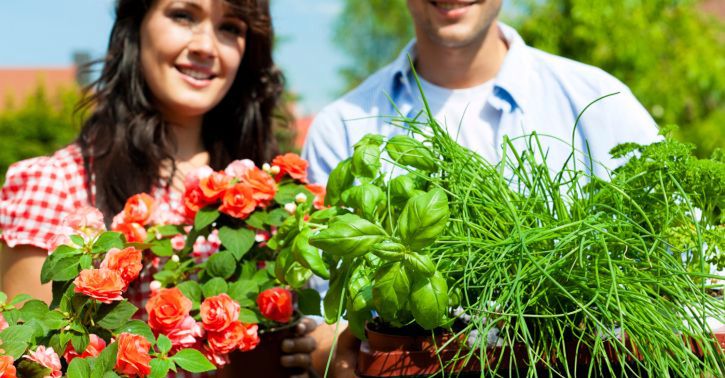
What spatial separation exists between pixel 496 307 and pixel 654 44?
23.7 ft

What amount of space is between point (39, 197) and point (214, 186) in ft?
2.06

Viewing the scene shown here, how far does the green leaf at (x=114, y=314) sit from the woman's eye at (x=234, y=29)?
1.16m

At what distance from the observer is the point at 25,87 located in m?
34.5

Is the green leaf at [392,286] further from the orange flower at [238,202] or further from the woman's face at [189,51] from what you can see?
the woman's face at [189,51]

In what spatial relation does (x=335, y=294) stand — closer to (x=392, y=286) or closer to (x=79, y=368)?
(x=392, y=286)

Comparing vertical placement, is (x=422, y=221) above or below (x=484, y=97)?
above

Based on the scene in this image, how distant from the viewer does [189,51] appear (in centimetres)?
216

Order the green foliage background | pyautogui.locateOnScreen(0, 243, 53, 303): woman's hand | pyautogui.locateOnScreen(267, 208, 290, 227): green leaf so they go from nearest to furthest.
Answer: pyautogui.locateOnScreen(267, 208, 290, 227): green leaf, pyautogui.locateOnScreen(0, 243, 53, 303): woman's hand, the green foliage background

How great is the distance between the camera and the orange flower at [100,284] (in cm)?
121

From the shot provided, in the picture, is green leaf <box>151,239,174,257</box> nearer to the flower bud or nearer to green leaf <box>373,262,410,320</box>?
the flower bud

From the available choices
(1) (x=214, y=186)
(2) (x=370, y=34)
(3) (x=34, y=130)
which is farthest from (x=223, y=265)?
(2) (x=370, y=34)

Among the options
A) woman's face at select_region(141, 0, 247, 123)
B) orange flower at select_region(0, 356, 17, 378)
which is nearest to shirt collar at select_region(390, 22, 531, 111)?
woman's face at select_region(141, 0, 247, 123)

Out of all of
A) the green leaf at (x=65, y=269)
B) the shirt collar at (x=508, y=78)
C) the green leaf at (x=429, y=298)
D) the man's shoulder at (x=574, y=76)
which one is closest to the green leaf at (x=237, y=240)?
the green leaf at (x=65, y=269)

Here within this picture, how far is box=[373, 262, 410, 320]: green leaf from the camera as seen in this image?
0.99 meters
